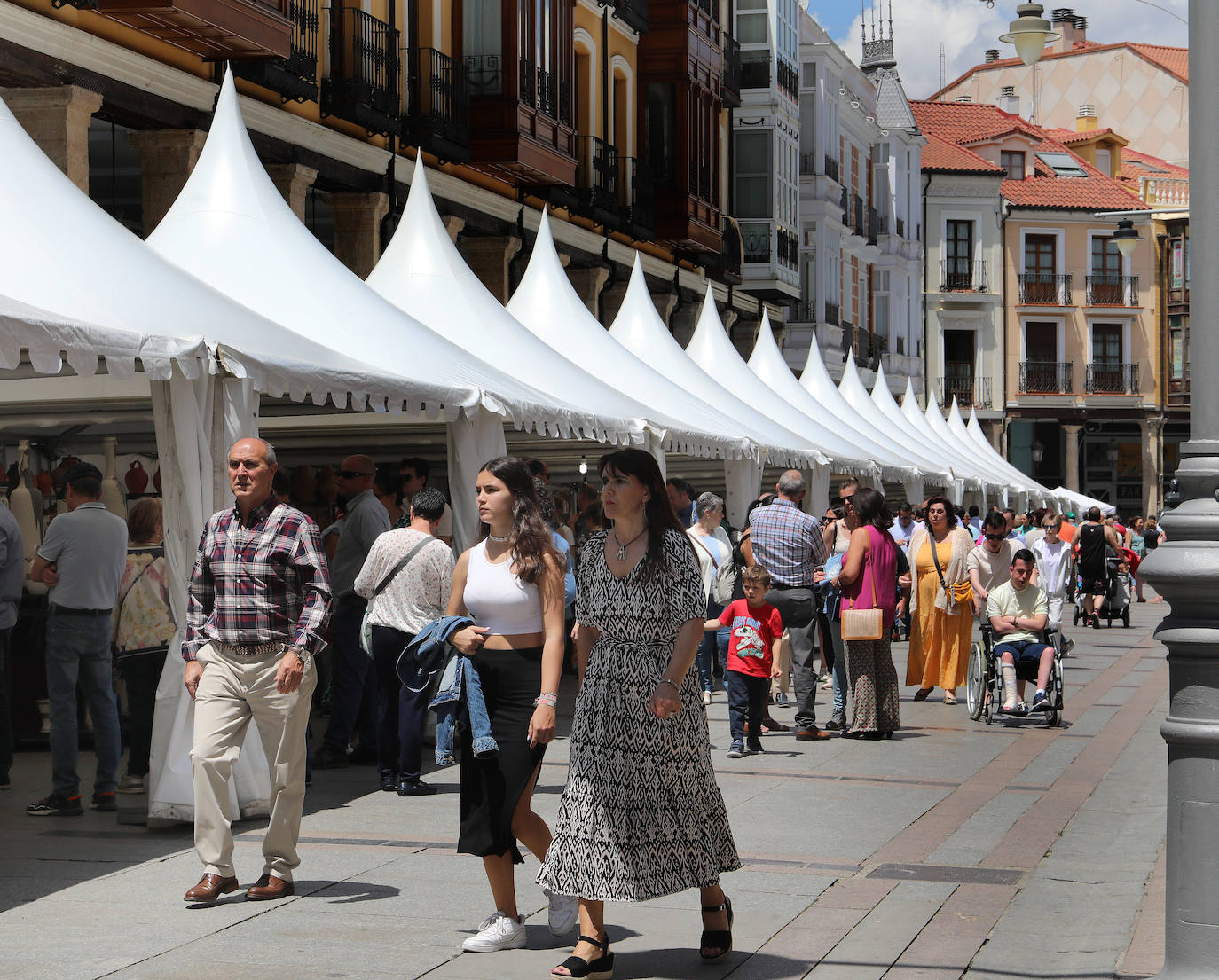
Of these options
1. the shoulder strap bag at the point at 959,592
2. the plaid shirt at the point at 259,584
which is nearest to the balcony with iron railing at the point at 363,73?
the shoulder strap bag at the point at 959,592

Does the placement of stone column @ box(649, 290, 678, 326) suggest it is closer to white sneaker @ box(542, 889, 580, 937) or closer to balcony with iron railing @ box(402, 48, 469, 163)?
balcony with iron railing @ box(402, 48, 469, 163)

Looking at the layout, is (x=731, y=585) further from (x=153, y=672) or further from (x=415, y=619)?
(x=153, y=672)

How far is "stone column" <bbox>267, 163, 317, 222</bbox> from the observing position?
2098cm

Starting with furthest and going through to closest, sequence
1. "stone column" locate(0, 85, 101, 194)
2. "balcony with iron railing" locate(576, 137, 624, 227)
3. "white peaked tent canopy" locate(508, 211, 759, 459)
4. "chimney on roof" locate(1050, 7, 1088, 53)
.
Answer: "chimney on roof" locate(1050, 7, 1088, 53)
"balcony with iron railing" locate(576, 137, 624, 227)
"white peaked tent canopy" locate(508, 211, 759, 459)
"stone column" locate(0, 85, 101, 194)

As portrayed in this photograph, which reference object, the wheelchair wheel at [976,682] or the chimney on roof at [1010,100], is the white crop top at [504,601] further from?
the chimney on roof at [1010,100]

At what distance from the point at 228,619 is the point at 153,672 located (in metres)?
2.73

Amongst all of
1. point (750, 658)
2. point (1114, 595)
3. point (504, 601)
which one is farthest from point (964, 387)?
point (504, 601)

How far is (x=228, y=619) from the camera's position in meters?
7.12

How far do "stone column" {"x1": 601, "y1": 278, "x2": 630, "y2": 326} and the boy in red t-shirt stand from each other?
819 inches

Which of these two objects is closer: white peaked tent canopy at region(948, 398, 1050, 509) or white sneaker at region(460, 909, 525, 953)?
white sneaker at region(460, 909, 525, 953)

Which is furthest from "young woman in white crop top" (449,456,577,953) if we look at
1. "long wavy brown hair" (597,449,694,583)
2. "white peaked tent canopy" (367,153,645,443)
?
"white peaked tent canopy" (367,153,645,443)

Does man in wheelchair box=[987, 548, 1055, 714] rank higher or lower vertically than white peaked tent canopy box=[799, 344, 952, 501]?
lower

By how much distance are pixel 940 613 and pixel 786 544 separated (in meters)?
3.80

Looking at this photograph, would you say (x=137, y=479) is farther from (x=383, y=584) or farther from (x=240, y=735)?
(x=240, y=735)
